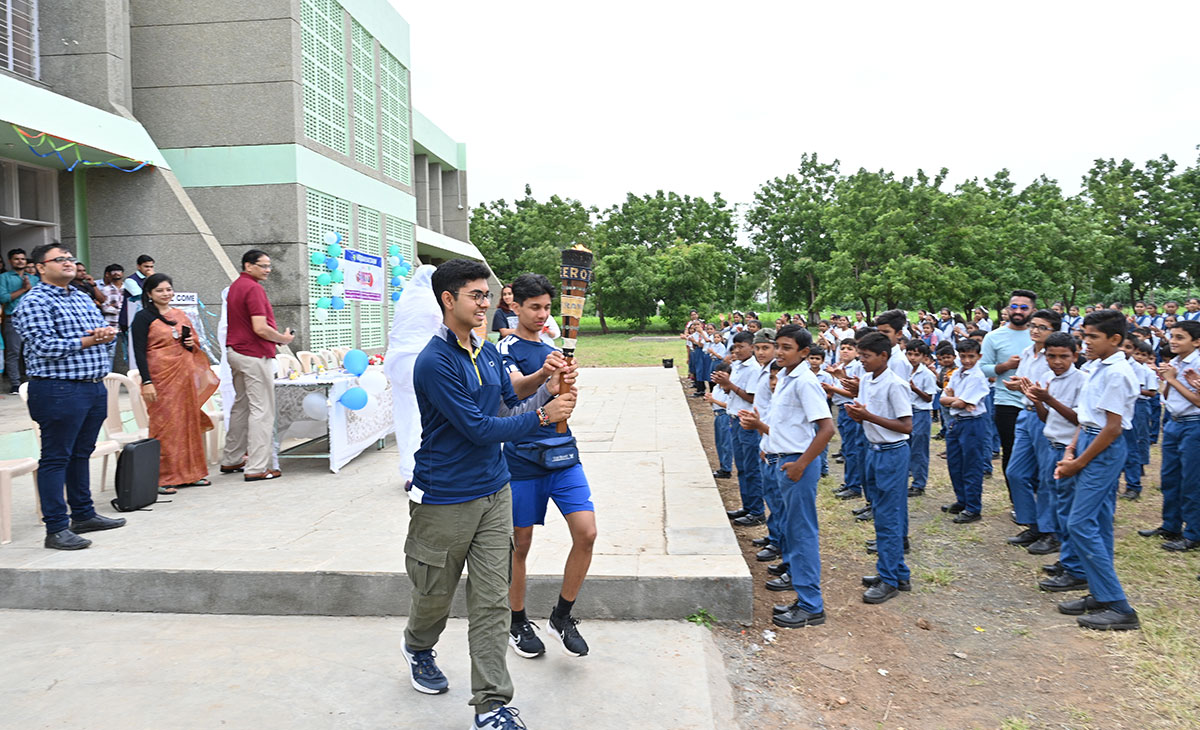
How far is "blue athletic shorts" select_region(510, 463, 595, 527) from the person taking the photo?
3701 millimetres

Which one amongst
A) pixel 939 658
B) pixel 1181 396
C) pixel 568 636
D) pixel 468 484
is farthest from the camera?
pixel 1181 396

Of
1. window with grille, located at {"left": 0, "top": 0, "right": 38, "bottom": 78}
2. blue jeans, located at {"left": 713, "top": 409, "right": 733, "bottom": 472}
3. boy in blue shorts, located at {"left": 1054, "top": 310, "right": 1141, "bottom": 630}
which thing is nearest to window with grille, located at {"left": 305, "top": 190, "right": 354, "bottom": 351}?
window with grille, located at {"left": 0, "top": 0, "right": 38, "bottom": 78}

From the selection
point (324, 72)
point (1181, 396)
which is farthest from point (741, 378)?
point (324, 72)

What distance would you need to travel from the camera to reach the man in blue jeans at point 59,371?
15.8ft

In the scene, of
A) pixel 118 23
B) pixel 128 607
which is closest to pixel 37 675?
pixel 128 607

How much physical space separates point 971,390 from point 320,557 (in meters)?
5.44

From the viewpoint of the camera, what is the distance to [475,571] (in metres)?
3.08

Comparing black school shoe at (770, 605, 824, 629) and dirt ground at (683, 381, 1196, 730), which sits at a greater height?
black school shoe at (770, 605, 824, 629)

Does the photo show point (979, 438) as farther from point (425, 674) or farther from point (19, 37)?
point (19, 37)

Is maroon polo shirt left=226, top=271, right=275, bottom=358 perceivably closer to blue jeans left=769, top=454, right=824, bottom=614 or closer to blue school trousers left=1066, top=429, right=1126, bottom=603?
blue jeans left=769, top=454, right=824, bottom=614

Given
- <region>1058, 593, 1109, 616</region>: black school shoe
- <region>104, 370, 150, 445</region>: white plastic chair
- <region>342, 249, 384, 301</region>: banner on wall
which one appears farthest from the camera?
<region>342, 249, 384, 301</region>: banner on wall

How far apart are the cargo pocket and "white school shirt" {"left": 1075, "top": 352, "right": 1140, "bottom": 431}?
374cm

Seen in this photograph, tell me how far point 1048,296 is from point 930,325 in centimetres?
2332

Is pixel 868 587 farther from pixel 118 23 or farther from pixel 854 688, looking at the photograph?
pixel 118 23
